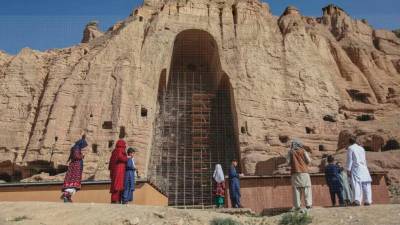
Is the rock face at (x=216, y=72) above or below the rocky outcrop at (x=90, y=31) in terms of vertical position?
below

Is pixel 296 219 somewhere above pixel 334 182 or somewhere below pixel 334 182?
below

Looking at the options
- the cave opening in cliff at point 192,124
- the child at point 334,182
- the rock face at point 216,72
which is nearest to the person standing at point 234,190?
the child at point 334,182

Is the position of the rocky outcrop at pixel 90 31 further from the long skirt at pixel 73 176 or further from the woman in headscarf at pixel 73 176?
the long skirt at pixel 73 176

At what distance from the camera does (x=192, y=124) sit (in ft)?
78.6

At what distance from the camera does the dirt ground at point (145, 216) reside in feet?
25.8

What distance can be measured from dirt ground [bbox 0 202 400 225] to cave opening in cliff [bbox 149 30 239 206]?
12.8 m

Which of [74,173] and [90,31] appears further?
[90,31]

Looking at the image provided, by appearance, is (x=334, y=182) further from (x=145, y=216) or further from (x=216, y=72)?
(x=216, y=72)

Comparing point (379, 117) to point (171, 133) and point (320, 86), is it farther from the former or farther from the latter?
point (171, 133)

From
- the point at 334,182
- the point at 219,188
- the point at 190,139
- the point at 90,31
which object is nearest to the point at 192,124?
the point at 190,139

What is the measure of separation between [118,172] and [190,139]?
501 inches

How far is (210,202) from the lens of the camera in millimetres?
21703

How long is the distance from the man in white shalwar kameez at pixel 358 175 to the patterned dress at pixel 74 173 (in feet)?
20.0

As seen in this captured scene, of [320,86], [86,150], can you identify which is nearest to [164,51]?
[86,150]
